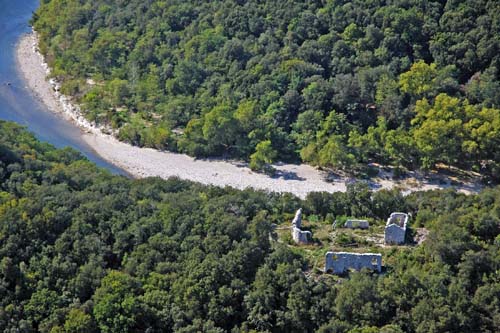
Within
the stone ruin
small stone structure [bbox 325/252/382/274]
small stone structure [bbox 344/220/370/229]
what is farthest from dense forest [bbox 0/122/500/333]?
small stone structure [bbox 344/220/370/229]

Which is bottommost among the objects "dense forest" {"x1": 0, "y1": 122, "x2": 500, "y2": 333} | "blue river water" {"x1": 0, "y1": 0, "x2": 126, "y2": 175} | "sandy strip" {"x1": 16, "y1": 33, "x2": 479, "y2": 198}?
"dense forest" {"x1": 0, "y1": 122, "x2": 500, "y2": 333}

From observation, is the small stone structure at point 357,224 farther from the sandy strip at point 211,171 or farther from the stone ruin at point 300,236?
the sandy strip at point 211,171

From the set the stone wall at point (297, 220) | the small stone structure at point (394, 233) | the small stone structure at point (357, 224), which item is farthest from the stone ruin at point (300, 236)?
the small stone structure at point (394, 233)

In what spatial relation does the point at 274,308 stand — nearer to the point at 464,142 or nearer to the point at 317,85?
the point at 464,142

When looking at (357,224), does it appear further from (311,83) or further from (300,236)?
(311,83)

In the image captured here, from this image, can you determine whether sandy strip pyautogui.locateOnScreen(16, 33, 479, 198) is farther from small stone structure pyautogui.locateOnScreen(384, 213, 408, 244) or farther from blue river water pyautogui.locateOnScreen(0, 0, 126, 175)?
small stone structure pyautogui.locateOnScreen(384, 213, 408, 244)
